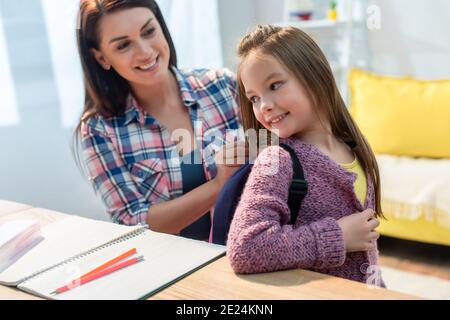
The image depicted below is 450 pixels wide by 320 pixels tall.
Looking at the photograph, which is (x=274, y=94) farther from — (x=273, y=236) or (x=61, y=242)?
(x=61, y=242)

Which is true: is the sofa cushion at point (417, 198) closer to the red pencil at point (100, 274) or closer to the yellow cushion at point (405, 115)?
the yellow cushion at point (405, 115)

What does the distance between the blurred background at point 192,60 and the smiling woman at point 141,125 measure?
575mm

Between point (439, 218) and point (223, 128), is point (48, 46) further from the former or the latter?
point (439, 218)

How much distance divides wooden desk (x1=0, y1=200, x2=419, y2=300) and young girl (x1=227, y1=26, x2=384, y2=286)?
2cm

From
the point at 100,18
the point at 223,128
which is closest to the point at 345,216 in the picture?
the point at 223,128

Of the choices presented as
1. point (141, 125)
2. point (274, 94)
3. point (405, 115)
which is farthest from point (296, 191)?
point (405, 115)

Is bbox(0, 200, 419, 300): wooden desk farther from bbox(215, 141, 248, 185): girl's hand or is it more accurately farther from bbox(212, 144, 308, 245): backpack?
bbox(215, 141, 248, 185): girl's hand

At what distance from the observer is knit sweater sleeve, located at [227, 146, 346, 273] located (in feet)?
2.39

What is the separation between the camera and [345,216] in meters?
0.82

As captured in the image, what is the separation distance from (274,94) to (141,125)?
2.04 feet

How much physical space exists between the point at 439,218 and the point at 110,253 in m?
1.53
